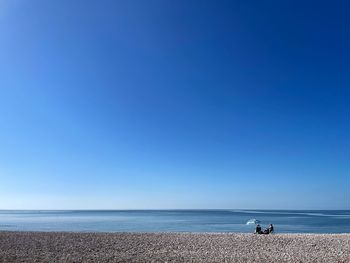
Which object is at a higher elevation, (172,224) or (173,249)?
(173,249)

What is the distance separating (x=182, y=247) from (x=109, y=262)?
675 centimetres

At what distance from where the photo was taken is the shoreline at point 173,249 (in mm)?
18953

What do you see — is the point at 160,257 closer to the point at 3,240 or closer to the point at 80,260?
the point at 80,260

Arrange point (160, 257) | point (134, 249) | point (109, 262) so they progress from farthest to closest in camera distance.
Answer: point (134, 249) → point (160, 257) → point (109, 262)

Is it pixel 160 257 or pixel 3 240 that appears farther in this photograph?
pixel 3 240

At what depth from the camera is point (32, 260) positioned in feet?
60.2

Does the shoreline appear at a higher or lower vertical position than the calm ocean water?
higher

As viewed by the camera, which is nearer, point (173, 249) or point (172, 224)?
point (173, 249)

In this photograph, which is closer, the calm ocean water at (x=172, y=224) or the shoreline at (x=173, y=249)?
the shoreline at (x=173, y=249)

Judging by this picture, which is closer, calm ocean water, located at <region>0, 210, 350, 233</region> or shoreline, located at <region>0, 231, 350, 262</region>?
shoreline, located at <region>0, 231, 350, 262</region>

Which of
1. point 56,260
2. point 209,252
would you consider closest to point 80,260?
point 56,260

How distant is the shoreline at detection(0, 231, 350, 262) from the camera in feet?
62.2

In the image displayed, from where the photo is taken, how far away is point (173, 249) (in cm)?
2252

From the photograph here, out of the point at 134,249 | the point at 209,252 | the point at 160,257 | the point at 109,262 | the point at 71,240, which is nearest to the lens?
the point at 109,262
